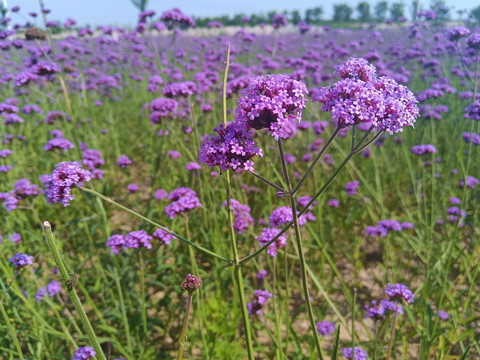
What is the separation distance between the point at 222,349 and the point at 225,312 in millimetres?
339

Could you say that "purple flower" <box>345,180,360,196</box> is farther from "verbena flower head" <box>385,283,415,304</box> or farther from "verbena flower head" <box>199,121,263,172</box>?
"verbena flower head" <box>199,121,263,172</box>

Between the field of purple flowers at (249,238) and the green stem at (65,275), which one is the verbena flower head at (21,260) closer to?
the field of purple flowers at (249,238)

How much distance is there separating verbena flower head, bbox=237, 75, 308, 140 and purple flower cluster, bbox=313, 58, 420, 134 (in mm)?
110

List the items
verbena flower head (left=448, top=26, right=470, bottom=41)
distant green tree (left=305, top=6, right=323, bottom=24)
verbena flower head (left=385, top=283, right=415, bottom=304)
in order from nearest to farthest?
verbena flower head (left=385, top=283, right=415, bottom=304) → verbena flower head (left=448, top=26, right=470, bottom=41) → distant green tree (left=305, top=6, right=323, bottom=24)

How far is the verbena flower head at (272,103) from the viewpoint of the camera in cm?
113

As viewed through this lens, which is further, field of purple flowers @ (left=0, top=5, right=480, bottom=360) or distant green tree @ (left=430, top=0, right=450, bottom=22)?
distant green tree @ (left=430, top=0, right=450, bottom=22)

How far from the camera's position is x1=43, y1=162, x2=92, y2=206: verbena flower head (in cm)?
142

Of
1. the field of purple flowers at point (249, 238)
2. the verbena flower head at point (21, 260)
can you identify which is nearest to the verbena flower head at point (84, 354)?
the field of purple flowers at point (249, 238)

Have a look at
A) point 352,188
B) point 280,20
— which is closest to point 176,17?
point 280,20

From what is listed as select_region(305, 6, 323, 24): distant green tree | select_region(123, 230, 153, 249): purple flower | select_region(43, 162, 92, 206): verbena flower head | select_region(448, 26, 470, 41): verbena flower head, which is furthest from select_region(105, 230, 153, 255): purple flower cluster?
select_region(305, 6, 323, 24): distant green tree

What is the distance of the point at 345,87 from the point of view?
1172mm

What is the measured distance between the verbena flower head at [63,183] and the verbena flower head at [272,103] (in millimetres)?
766

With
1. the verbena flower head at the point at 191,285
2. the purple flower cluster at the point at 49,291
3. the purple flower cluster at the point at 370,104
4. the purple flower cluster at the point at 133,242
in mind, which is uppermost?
the purple flower cluster at the point at 370,104

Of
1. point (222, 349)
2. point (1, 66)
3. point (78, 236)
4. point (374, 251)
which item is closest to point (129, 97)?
point (1, 66)
